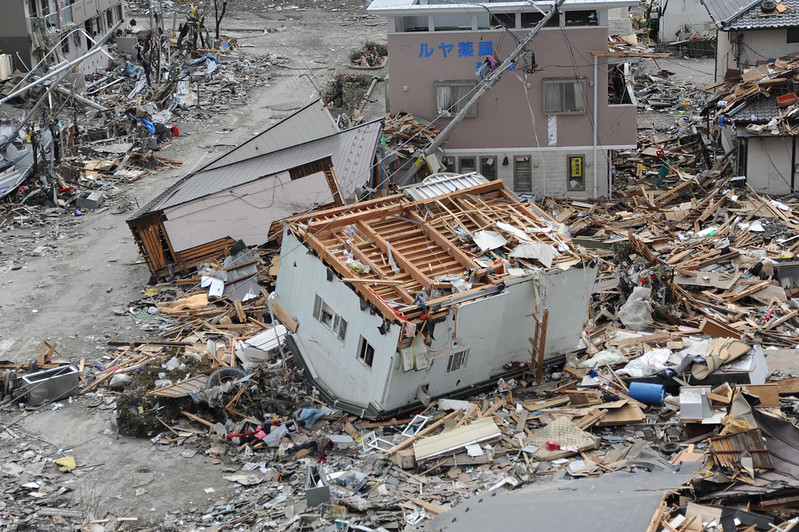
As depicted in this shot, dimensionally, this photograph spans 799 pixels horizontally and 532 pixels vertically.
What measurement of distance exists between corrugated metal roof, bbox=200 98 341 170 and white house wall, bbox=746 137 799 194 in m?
13.1

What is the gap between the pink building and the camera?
32781mm

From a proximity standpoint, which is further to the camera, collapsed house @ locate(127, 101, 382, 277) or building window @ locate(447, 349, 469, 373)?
collapsed house @ locate(127, 101, 382, 277)

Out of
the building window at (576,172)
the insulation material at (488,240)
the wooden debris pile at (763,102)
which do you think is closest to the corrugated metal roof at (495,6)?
the wooden debris pile at (763,102)

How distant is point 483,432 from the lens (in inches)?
700

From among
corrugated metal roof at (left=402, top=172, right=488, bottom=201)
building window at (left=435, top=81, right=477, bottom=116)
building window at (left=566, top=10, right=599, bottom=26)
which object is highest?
building window at (left=566, top=10, right=599, bottom=26)

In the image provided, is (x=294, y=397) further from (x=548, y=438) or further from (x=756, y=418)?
(x=756, y=418)

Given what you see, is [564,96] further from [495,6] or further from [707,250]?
[707,250]

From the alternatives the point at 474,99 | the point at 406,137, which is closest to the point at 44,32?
the point at 406,137

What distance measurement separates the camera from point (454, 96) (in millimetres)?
34031

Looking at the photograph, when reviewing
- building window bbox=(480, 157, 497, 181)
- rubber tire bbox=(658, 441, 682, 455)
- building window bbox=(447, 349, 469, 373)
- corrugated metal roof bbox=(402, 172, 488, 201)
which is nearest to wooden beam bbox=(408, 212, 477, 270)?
corrugated metal roof bbox=(402, 172, 488, 201)

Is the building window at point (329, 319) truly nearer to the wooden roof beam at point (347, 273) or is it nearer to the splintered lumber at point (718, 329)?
the wooden roof beam at point (347, 273)

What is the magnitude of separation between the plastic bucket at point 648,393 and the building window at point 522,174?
16.5 meters

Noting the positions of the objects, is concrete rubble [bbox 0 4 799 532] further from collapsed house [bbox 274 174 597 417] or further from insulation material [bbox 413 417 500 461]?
collapsed house [bbox 274 174 597 417]

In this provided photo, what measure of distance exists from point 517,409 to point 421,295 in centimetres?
282
